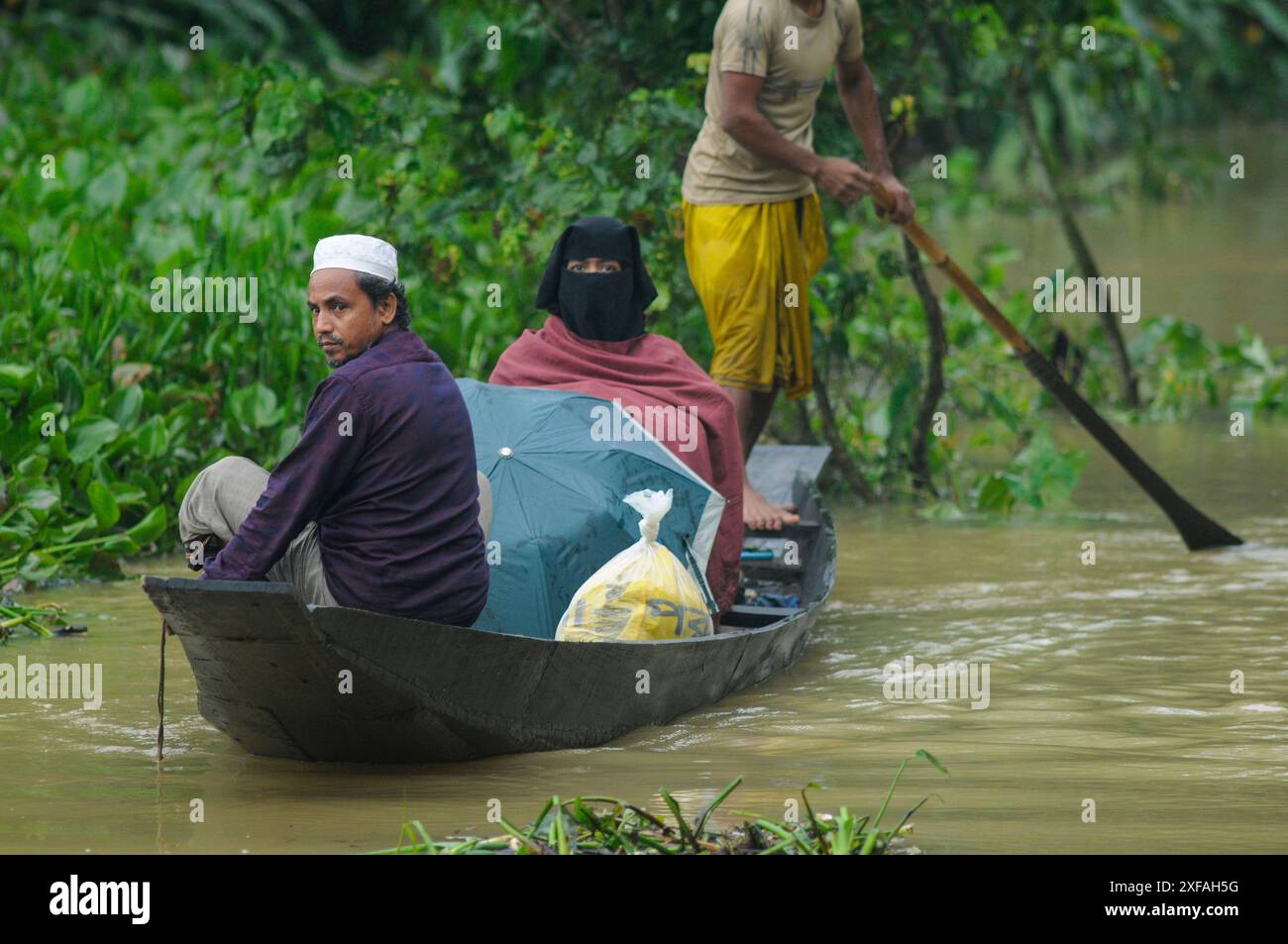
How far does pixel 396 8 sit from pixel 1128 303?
996 cm

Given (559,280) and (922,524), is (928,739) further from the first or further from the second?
(922,524)

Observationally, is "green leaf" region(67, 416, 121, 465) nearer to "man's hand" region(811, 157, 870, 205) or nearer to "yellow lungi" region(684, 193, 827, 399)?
"yellow lungi" region(684, 193, 827, 399)

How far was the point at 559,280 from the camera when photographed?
598 centimetres

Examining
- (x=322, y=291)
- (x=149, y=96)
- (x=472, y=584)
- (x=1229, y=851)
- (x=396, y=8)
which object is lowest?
(x=1229, y=851)

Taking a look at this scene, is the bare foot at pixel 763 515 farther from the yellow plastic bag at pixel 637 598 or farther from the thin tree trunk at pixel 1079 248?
the thin tree trunk at pixel 1079 248

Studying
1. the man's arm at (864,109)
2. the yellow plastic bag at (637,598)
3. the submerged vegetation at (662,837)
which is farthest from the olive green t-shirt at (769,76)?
the submerged vegetation at (662,837)

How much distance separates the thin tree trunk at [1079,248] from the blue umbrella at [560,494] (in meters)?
4.93

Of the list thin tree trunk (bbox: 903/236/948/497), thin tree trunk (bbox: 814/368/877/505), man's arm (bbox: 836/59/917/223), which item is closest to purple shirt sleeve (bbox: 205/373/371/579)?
man's arm (bbox: 836/59/917/223)

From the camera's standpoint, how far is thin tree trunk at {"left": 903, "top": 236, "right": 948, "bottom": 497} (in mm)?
8555

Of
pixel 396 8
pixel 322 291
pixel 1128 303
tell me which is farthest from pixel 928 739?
pixel 396 8

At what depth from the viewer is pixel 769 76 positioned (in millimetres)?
6820

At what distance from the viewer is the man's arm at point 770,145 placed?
6.65 m

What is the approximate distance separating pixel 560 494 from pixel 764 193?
6.60 ft

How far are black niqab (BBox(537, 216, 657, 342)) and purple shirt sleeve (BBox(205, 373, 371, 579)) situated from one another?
5.34ft
